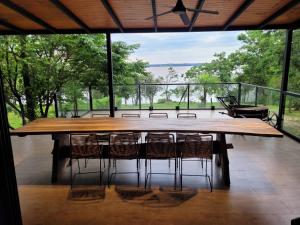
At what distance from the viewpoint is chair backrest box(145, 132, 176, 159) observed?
3.48 meters

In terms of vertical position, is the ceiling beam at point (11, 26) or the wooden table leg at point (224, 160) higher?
the ceiling beam at point (11, 26)

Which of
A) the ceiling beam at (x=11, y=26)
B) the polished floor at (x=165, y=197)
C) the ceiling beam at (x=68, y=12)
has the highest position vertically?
the ceiling beam at (x=68, y=12)

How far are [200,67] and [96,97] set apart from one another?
7082 mm

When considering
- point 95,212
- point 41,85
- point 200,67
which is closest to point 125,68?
point 41,85

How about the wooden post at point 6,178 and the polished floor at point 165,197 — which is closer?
the wooden post at point 6,178

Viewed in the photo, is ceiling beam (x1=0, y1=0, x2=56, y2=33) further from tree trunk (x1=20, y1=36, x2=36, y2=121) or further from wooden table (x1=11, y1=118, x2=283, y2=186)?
tree trunk (x1=20, y1=36, x2=36, y2=121)

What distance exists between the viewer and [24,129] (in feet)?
11.9

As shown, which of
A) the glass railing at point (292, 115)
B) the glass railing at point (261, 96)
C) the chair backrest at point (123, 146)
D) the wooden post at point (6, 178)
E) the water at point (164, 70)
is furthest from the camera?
the water at point (164, 70)

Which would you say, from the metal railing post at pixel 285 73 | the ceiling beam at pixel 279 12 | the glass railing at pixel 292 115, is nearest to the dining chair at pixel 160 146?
Result: the ceiling beam at pixel 279 12

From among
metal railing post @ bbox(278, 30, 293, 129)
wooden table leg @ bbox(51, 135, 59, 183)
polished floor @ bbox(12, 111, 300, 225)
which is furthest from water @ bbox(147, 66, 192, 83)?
wooden table leg @ bbox(51, 135, 59, 183)

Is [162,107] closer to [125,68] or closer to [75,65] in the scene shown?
[125,68]

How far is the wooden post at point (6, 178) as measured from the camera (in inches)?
49.3

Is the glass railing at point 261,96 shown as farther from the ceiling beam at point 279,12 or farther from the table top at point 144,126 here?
the table top at point 144,126

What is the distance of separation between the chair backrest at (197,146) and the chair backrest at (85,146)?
48.8 inches
